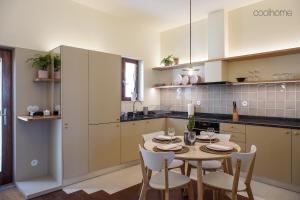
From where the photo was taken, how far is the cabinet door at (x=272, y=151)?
275 cm

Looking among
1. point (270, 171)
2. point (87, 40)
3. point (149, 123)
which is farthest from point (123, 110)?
point (270, 171)

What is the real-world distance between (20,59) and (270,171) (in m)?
3.87

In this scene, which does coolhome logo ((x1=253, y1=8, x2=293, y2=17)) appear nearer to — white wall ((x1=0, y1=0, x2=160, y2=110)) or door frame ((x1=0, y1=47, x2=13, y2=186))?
white wall ((x1=0, y1=0, x2=160, y2=110))

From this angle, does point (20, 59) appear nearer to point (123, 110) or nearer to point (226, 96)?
point (123, 110)

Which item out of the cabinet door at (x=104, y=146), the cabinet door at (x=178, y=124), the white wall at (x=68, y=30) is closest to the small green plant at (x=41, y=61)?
the white wall at (x=68, y=30)

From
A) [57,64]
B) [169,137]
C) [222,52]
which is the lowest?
[169,137]

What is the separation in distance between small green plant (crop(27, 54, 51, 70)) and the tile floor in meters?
1.76

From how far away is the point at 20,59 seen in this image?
2924 mm

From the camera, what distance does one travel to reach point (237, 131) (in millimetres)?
3217

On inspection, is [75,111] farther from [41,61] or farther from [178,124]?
[178,124]

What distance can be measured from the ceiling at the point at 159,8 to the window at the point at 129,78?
0.90 metres

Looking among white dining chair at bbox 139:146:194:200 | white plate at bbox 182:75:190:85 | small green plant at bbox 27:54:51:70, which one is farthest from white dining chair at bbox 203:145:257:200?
small green plant at bbox 27:54:51:70

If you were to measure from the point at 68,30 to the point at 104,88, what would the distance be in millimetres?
1152

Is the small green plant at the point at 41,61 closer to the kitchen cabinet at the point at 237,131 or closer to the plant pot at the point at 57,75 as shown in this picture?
the plant pot at the point at 57,75
